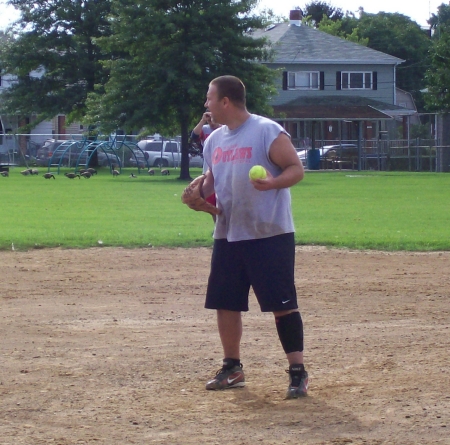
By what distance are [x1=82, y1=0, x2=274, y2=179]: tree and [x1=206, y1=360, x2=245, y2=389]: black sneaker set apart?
30.9 m

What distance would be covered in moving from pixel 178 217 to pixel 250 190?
12.4m

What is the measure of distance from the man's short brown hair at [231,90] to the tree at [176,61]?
3077cm

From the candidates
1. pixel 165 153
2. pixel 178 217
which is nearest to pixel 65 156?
pixel 165 153

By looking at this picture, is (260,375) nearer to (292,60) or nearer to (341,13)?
(292,60)

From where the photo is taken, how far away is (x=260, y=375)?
18.9ft

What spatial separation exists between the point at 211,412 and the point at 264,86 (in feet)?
113

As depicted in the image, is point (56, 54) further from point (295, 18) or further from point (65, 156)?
point (295, 18)

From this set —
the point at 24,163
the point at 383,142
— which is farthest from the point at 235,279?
the point at 24,163

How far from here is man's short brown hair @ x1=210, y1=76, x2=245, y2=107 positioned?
532cm

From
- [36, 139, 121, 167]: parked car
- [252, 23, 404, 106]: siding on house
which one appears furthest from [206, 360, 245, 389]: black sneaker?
[252, 23, 404, 106]: siding on house

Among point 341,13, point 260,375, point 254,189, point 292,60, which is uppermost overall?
point 341,13

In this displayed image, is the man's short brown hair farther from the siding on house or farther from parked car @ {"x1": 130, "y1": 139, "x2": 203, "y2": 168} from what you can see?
the siding on house

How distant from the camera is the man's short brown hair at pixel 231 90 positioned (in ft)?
17.4

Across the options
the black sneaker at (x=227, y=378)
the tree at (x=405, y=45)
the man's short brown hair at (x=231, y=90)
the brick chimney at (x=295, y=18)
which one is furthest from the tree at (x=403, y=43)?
the black sneaker at (x=227, y=378)
